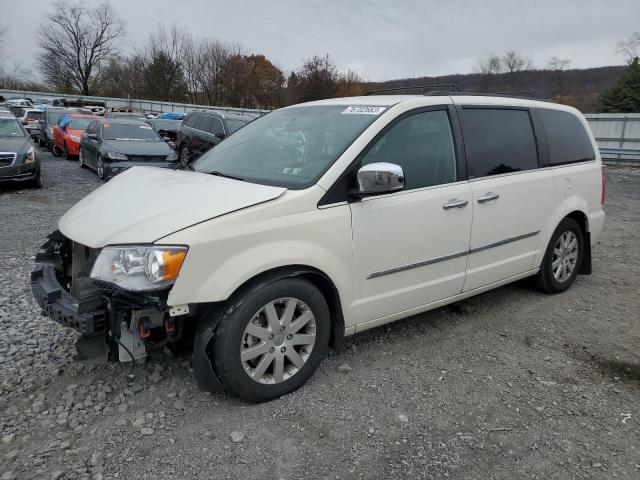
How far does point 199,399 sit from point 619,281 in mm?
4615

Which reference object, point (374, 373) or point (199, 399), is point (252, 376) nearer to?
point (199, 399)

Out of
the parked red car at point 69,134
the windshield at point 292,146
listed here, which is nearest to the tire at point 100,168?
the parked red car at point 69,134

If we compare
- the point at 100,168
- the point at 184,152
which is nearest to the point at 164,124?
the point at 184,152

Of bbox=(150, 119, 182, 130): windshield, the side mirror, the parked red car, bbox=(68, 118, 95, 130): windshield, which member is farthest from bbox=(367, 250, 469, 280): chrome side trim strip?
bbox=(150, 119, 182, 130): windshield

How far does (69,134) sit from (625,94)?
2356cm

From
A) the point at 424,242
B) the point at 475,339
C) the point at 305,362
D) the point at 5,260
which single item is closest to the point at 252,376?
the point at 305,362

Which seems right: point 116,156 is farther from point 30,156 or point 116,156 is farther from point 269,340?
point 269,340

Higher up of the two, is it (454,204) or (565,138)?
(565,138)

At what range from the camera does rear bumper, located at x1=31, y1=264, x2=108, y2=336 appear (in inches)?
103

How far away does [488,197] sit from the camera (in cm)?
384

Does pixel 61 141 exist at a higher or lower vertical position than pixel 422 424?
higher

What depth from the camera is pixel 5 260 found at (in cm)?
562

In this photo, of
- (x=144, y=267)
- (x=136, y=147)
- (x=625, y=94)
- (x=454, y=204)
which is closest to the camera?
(x=144, y=267)

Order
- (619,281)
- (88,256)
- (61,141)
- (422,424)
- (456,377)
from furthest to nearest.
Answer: (61,141) < (619,281) < (456,377) < (88,256) < (422,424)
